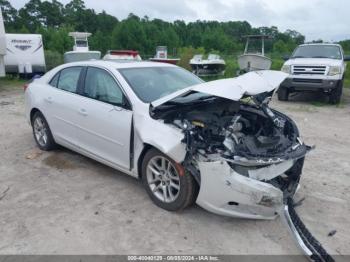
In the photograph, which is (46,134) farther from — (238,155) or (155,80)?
(238,155)

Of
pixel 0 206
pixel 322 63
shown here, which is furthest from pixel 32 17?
pixel 0 206

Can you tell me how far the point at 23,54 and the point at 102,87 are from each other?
13.9 metres

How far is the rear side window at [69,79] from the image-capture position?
521cm

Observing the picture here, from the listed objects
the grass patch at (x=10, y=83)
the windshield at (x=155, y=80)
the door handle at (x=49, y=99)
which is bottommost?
the grass patch at (x=10, y=83)

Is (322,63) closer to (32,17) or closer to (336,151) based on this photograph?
(336,151)

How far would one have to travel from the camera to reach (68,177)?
500 cm

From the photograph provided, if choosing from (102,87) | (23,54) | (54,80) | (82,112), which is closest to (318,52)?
(54,80)

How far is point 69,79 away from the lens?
5398 millimetres

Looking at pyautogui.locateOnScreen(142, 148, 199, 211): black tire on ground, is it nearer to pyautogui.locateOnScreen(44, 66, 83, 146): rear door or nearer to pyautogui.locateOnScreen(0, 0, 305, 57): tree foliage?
pyautogui.locateOnScreen(44, 66, 83, 146): rear door

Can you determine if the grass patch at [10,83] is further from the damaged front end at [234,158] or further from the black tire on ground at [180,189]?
the damaged front end at [234,158]

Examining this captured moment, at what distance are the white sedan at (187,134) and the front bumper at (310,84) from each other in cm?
703

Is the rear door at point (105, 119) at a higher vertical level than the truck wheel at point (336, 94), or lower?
higher

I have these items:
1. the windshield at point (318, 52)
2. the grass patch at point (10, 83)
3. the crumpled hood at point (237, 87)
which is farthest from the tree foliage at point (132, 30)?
the crumpled hood at point (237, 87)

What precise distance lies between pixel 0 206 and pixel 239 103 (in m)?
2.95
